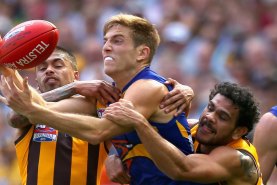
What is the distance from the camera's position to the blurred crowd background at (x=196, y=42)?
1226 centimetres

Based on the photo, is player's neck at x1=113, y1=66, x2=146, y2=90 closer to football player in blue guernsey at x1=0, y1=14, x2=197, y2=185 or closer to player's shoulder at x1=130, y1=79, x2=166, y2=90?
football player in blue guernsey at x1=0, y1=14, x2=197, y2=185

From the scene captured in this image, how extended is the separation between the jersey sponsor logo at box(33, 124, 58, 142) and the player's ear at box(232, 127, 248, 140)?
1453 millimetres

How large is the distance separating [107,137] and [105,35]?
85 centimetres

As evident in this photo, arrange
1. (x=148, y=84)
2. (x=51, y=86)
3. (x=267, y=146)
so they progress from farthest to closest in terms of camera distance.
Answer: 1. (x=51, y=86)
2. (x=267, y=146)
3. (x=148, y=84)

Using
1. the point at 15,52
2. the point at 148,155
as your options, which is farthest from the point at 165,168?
the point at 15,52

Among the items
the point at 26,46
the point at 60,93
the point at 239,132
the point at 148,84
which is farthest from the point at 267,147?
the point at 26,46

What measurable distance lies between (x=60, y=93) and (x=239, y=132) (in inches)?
54.9

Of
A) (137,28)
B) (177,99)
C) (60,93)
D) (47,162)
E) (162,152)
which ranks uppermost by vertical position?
(137,28)

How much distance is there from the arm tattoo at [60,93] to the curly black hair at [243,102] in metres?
1.12

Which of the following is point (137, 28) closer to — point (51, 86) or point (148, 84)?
point (148, 84)

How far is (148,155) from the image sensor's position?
723cm

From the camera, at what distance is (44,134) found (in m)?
7.96

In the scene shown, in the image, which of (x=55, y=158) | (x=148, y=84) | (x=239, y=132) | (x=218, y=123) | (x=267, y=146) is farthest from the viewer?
(x=267, y=146)

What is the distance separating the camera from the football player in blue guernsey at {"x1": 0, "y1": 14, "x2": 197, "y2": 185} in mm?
6938
